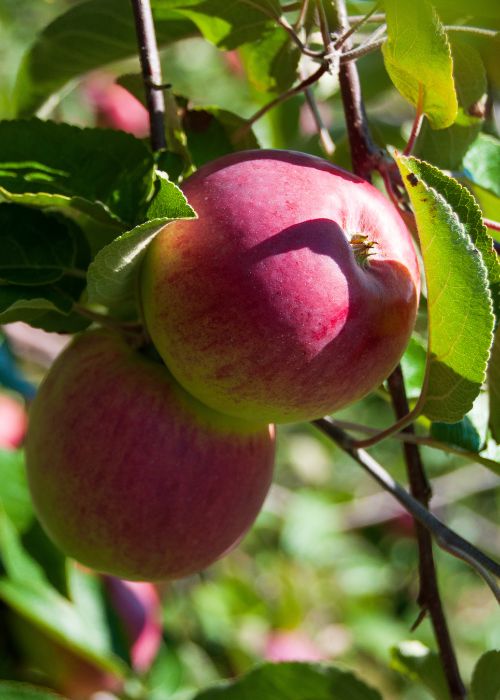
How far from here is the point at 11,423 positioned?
5.13 feet

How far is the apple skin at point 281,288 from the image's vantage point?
0.61 m

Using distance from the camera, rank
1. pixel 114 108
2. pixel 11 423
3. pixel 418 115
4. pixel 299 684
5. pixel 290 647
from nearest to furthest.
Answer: pixel 418 115
pixel 299 684
pixel 11 423
pixel 290 647
pixel 114 108

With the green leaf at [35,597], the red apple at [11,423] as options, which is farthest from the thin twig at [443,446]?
the red apple at [11,423]

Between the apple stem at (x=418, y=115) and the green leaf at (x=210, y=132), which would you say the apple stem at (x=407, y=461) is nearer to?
the apple stem at (x=418, y=115)

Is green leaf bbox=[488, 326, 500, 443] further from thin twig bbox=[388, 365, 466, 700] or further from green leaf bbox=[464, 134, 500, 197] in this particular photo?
green leaf bbox=[464, 134, 500, 197]

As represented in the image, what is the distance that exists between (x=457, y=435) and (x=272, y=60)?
1.35 feet

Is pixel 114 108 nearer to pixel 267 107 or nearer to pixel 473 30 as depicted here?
pixel 267 107

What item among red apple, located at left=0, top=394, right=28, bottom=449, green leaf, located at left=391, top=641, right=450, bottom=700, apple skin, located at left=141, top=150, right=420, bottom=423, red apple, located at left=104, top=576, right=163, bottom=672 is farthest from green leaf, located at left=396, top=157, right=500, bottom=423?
red apple, located at left=0, top=394, right=28, bottom=449

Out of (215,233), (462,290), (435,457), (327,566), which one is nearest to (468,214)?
(462,290)

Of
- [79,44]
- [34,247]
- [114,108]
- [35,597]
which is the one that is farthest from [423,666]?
[114,108]

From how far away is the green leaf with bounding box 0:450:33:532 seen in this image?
3.91 ft

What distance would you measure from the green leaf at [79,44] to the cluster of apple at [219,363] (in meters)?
0.29

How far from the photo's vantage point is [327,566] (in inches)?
88.4

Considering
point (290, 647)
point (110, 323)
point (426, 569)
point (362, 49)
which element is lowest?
point (290, 647)
